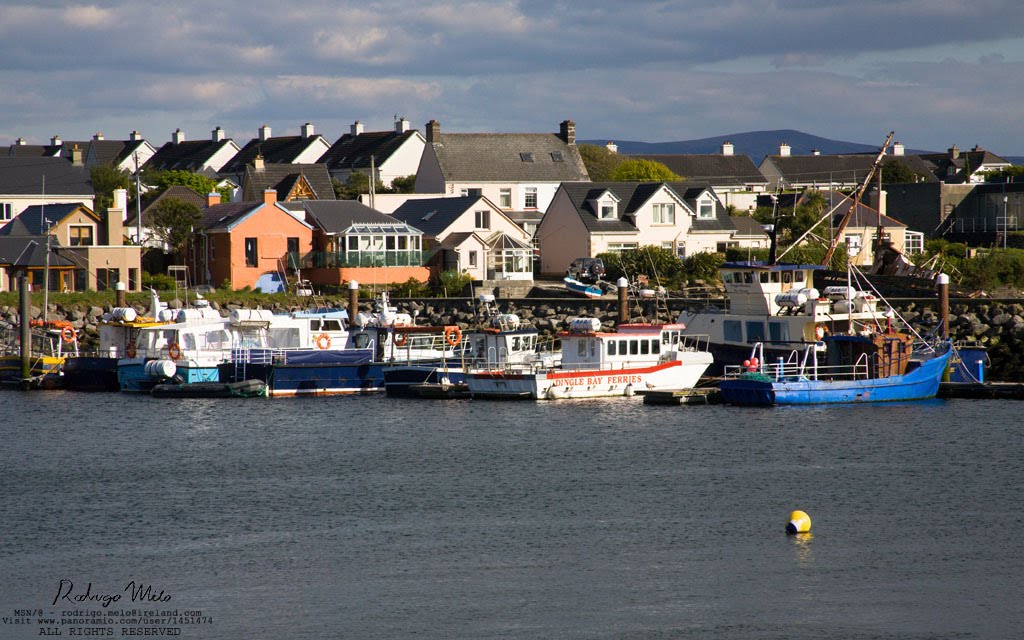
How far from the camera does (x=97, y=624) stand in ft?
67.8

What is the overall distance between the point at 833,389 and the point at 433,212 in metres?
38.4

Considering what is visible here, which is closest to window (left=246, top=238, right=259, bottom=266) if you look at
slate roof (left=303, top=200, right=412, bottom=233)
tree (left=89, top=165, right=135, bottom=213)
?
slate roof (left=303, top=200, right=412, bottom=233)

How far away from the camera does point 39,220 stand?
69375 millimetres

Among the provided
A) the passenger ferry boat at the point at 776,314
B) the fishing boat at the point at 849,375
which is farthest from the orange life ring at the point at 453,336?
the fishing boat at the point at 849,375

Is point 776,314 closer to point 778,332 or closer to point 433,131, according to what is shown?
point 778,332

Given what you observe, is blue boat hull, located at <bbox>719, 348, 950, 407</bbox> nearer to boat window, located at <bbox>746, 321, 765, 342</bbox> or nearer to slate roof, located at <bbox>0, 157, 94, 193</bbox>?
boat window, located at <bbox>746, 321, 765, 342</bbox>

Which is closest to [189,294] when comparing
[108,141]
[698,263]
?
[698,263]

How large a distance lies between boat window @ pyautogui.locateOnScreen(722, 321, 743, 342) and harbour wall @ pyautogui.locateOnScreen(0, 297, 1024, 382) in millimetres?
3511

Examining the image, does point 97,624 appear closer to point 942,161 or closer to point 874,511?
point 874,511

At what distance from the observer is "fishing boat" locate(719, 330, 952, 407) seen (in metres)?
41.2

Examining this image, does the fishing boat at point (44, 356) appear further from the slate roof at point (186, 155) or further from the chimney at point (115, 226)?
the slate roof at point (186, 155)

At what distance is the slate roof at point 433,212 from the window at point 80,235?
1736 centimetres

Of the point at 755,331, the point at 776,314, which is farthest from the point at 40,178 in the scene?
the point at 776,314

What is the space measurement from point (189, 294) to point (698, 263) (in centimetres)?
2483
